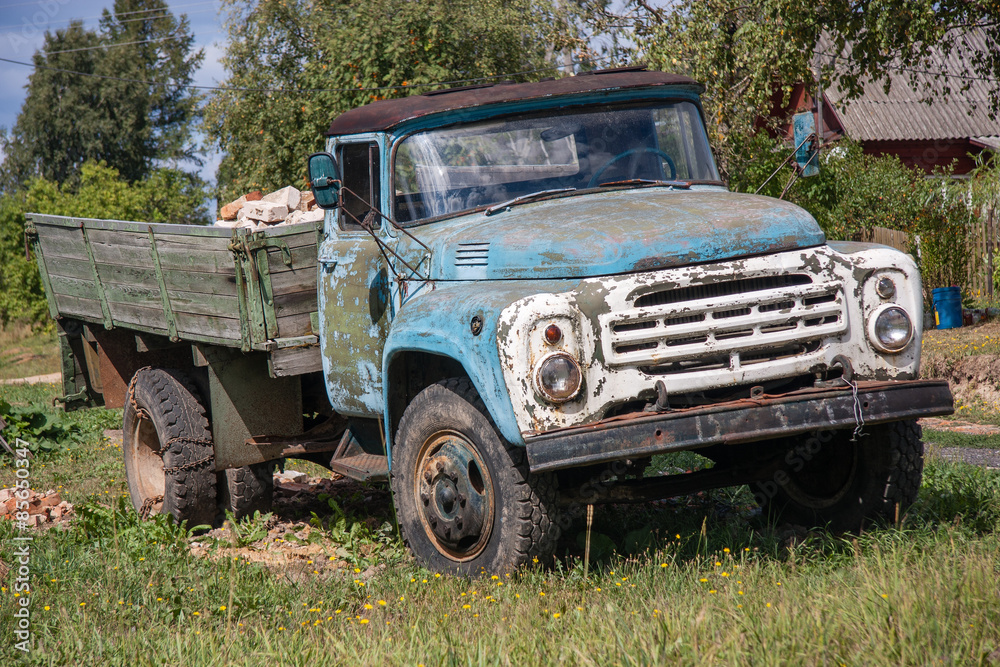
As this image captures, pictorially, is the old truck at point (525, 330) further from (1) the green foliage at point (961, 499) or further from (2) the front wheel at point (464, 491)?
(1) the green foliage at point (961, 499)

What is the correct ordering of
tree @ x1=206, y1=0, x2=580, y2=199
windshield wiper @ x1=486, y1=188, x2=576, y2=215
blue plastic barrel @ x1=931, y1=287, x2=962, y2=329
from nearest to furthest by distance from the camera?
windshield wiper @ x1=486, y1=188, x2=576, y2=215, blue plastic barrel @ x1=931, y1=287, x2=962, y2=329, tree @ x1=206, y1=0, x2=580, y2=199

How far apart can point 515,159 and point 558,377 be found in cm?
149

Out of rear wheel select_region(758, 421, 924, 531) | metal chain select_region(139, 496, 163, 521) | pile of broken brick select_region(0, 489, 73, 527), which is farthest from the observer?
metal chain select_region(139, 496, 163, 521)

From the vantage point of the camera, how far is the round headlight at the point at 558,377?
3689mm

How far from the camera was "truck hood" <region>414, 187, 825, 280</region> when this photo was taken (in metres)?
3.93

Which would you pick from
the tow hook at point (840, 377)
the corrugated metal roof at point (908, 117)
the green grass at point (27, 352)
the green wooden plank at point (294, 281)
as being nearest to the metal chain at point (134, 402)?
the green wooden plank at point (294, 281)

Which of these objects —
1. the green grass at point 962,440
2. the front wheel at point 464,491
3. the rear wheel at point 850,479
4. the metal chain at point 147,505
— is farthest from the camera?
the green grass at point 962,440

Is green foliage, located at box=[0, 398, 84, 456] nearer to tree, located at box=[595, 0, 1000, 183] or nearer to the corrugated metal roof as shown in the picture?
tree, located at box=[595, 0, 1000, 183]

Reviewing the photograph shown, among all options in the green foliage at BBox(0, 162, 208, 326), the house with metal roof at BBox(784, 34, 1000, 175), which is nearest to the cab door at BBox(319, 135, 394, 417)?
the house with metal roof at BBox(784, 34, 1000, 175)

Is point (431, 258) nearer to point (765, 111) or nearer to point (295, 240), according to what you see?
point (295, 240)

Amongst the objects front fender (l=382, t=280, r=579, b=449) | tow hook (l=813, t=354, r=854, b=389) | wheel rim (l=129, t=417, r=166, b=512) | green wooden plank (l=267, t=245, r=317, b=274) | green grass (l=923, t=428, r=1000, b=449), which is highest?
green wooden plank (l=267, t=245, r=317, b=274)

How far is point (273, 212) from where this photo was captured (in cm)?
769

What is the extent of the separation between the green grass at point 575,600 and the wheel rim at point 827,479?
224 mm

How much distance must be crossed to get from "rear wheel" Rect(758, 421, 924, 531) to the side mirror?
2561 mm
